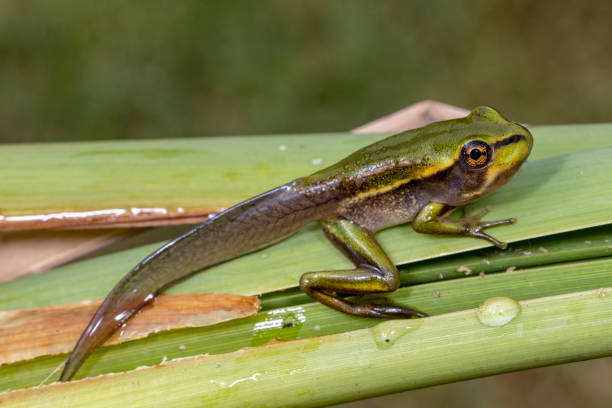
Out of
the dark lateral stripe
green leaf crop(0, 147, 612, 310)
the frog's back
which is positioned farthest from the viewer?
the frog's back

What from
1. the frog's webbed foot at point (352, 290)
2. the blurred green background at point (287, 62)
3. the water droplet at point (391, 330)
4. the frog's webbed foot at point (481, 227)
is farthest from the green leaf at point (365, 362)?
the blurred green background at point (287, 62)

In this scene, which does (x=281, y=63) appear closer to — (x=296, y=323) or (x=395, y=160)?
(x=395, y=160)

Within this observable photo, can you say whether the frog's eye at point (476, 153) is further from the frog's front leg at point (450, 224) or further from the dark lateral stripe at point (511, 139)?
the frog's front leg at point (450, 224)

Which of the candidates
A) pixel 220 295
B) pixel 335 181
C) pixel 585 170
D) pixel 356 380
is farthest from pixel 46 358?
pixel 585 170

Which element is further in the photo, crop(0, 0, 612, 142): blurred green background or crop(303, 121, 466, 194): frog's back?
crop(0, 0, 612, 142): blurred green background

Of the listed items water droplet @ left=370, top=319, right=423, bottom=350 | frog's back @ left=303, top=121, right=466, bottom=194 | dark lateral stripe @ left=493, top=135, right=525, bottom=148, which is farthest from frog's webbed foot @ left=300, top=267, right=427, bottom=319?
dark lateral stripe @ left=493, top=135, right=525, bottom=148

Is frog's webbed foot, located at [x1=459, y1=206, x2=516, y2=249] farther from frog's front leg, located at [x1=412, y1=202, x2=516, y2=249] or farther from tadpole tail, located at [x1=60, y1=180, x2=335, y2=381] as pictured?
tadpole tail, located at [x1=60, y1=180, x2=335, y2=381]
